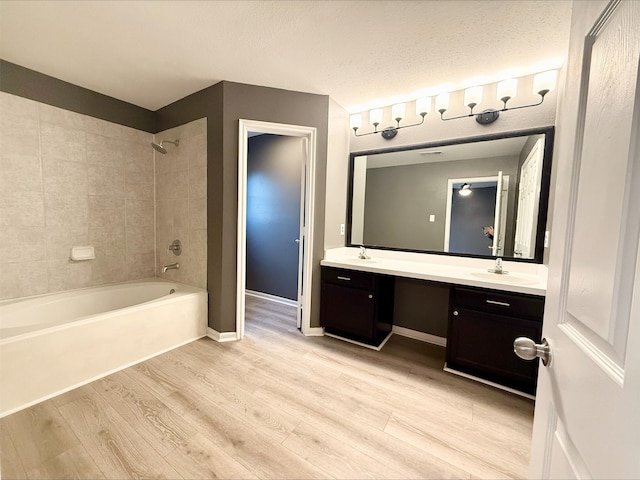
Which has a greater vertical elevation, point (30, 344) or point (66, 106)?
point (66, 106)

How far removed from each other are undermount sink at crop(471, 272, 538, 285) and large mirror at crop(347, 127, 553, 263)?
181 millimetres

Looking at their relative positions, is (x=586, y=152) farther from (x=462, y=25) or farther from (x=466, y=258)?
(x=466, y=258)

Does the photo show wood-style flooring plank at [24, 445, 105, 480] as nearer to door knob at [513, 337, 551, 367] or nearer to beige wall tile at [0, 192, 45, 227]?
door knob at [513, 337, 551, 367]

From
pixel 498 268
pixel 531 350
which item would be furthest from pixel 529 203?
pixel 531 350

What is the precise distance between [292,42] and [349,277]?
1.88m

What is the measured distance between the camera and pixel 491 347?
5.80 feet

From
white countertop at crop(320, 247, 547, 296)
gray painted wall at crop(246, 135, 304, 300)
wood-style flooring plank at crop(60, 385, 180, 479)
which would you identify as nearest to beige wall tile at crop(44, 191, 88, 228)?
wood-style flooring plank at crop(60, 385, 180, 479)

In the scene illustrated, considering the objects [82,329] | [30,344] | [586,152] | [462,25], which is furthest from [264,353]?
[462,25]

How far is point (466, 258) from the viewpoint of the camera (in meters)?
2.26

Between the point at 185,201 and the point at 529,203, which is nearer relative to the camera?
A: the point at 529,203

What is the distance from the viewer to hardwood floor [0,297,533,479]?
1187 millimetres

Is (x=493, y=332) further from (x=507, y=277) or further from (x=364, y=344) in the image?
(x=364, y=344)

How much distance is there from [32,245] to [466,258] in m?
3.84

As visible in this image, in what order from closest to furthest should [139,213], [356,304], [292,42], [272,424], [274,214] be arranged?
[272,424] < [292,42] < [356,304] < [139,213] < [274,214]
